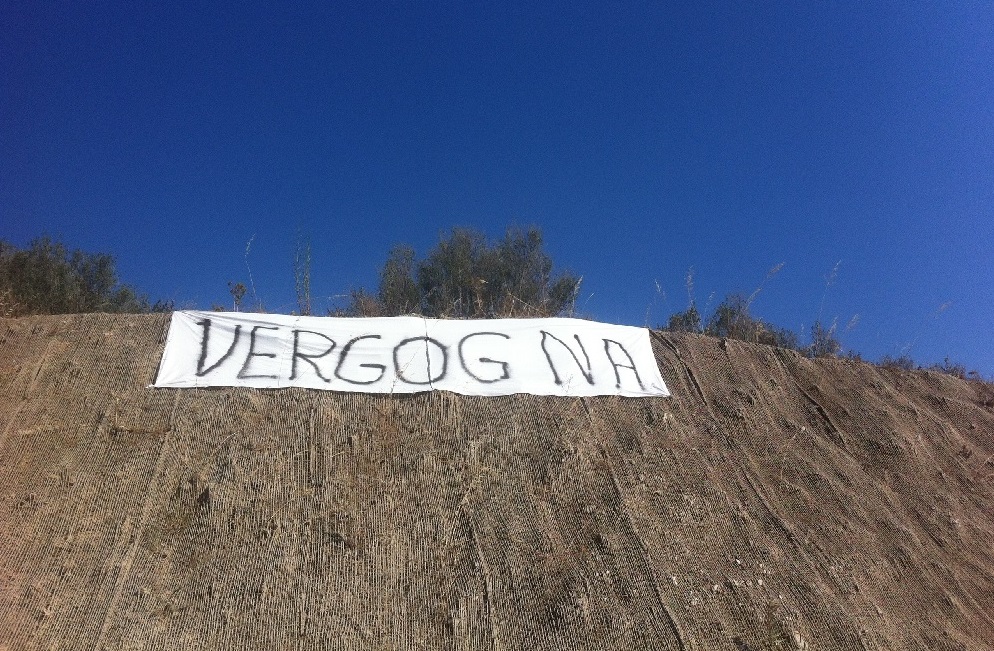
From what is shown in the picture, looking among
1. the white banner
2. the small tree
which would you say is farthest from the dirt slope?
the small tree

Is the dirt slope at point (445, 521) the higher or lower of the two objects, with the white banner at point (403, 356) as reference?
lower

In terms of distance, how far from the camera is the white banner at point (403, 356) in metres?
7.45

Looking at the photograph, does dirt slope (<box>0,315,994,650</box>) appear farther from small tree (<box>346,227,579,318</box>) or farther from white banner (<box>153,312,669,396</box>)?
small tree (<box>346,227,579,318</box>)

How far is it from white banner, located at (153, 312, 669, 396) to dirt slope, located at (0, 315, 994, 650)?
0.21m

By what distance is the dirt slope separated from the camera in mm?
5500

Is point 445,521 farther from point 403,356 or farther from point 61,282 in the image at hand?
point 61,282

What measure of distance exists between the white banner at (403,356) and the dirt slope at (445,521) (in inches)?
8.4

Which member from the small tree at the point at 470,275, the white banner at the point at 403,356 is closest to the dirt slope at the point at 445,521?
the white banner at the point at 403,356

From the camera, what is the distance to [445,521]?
6352 mm

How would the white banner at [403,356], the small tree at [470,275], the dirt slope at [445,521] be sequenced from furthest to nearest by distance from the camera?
the small tree at [470,275]
the white banner at [403,356]
the dirt slope at [445,521]

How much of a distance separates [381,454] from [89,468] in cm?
243

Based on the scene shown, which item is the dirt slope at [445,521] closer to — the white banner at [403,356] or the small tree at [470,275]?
the white banner at [403,356]

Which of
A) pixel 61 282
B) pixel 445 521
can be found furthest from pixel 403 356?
pixel 61 282

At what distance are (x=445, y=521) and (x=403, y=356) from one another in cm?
214
